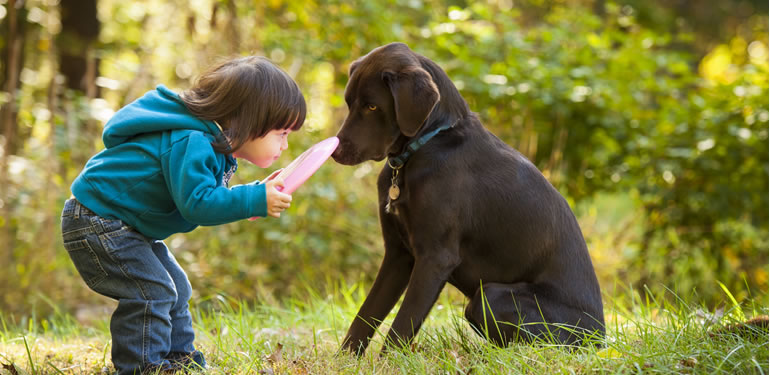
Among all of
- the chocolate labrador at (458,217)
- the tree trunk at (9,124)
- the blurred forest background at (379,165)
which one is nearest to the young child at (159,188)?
the chocolate labrador at (458,217)

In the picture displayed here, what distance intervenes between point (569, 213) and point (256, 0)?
417 cm

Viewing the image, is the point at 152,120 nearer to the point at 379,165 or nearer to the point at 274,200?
the point at 274,200

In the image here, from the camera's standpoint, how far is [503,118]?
655 cm

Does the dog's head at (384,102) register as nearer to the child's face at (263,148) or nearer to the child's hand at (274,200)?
the child's face at (263,148)

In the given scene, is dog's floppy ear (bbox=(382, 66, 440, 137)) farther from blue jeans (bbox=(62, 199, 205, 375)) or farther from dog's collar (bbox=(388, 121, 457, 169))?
blue jeans (bbox=(62, 199, 205, 375))

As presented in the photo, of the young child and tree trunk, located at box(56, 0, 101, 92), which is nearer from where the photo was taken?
the young child

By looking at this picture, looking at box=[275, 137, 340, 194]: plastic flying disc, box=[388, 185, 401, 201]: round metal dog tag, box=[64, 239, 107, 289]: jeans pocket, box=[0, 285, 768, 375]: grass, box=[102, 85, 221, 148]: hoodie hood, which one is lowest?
box=[0, 285, 768, 375]: grass

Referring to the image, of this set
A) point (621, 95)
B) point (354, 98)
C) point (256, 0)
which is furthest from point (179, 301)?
point (621, 95)

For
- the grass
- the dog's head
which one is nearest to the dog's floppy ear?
the dog's head

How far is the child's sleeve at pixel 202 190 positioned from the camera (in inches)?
93.8

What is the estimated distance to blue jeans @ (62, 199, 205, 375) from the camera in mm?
2525

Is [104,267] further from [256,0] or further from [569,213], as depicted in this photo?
[256,0]

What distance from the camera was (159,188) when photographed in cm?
254

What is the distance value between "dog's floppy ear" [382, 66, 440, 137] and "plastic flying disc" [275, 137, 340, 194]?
0.32 metres
